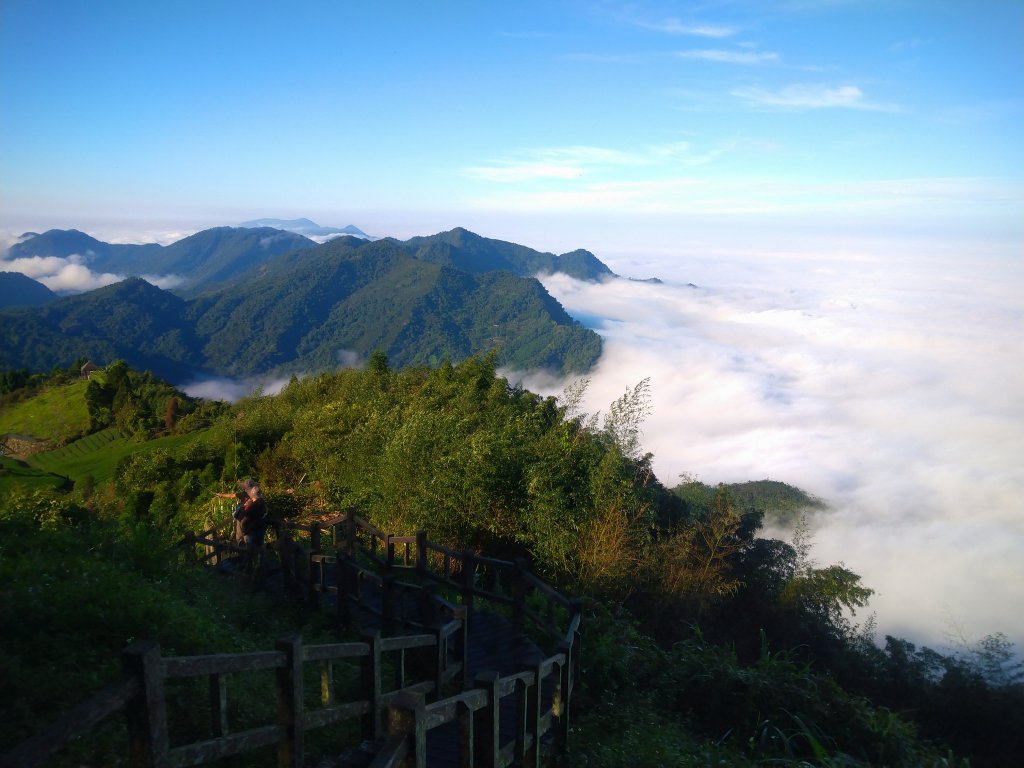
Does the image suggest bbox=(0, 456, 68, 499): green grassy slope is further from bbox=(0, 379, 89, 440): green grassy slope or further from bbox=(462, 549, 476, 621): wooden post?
bbox=(0, 379, 89, 440): green grassy slope

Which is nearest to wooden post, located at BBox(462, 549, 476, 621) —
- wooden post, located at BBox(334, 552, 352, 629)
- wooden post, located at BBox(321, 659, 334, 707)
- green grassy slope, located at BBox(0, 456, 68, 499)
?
wooden post, located at BBox(334, 552, 352, 629)

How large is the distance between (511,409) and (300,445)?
6.04 metres

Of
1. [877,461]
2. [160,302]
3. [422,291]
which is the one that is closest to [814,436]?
[877,461]

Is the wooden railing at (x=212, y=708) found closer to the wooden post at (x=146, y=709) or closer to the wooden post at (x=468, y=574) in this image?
the wooden post at (x=146, y=709)

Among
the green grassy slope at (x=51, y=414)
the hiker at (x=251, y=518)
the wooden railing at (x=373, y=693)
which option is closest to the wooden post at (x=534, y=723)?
the wooden railing at (x=373, y=693)

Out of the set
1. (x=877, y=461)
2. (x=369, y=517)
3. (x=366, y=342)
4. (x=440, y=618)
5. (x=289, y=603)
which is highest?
(x=440, y=618)

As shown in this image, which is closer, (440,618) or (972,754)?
(440,618)

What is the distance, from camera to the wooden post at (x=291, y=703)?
365 centimetres

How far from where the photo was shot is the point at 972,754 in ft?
33.7

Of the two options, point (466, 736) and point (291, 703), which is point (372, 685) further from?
point (291, 703)

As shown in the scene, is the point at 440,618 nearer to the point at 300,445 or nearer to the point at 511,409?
the point at 511,409

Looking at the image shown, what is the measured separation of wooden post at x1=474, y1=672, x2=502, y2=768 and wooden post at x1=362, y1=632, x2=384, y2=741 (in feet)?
2.22

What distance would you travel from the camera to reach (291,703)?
3693 millimetres

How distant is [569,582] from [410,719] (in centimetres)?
870
